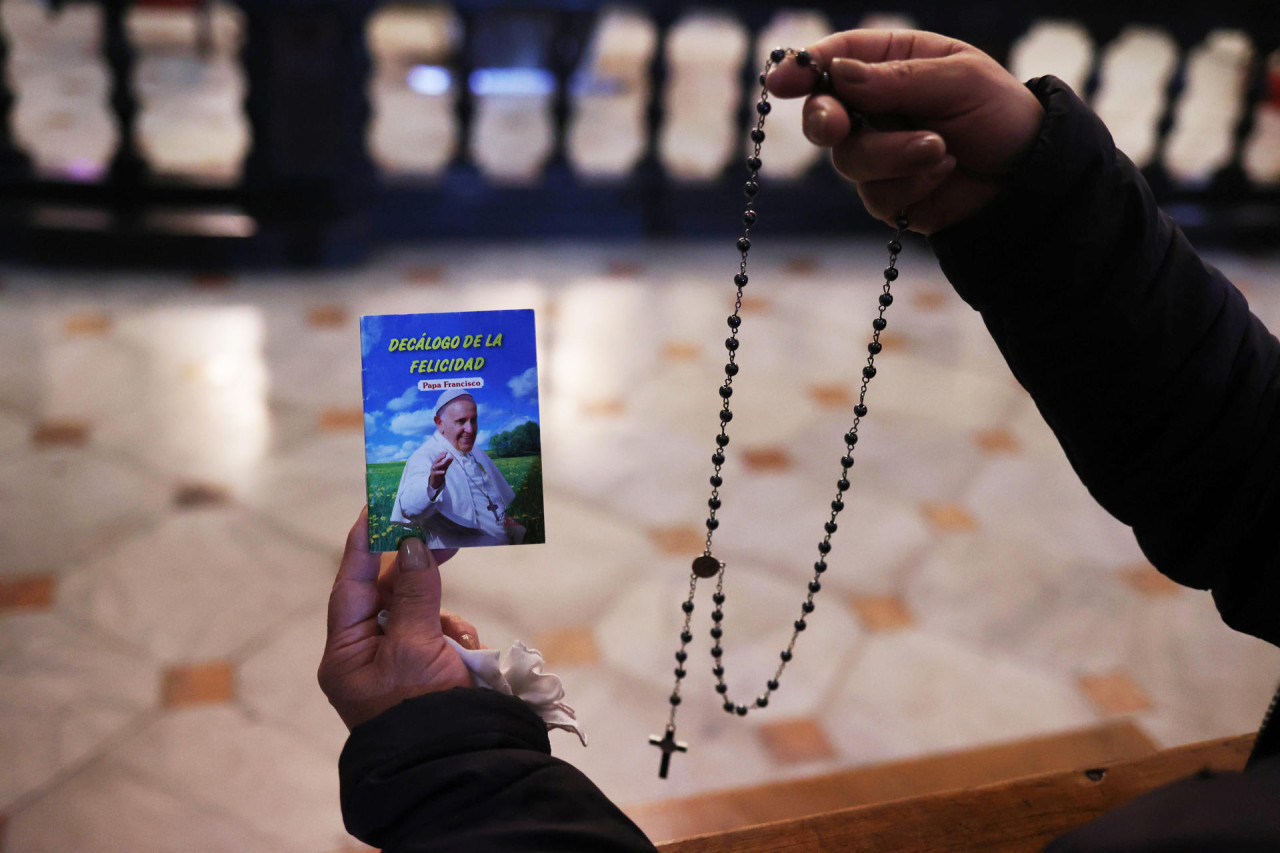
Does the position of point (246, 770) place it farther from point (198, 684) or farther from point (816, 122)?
point (816, 122)

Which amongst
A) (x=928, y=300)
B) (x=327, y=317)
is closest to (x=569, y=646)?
(x=327, y=317)

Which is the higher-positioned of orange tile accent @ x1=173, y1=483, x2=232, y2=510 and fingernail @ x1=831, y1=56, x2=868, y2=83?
fingernail @ x1=831, y1=56, x2=868, y2=83

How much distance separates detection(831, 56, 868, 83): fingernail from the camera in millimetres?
749

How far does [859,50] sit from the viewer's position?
0.80m

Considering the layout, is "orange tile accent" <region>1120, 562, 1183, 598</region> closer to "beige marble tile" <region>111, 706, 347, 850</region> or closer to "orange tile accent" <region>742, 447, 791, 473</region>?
"orange tile accent" <region>742, 447, 791, 473</region>

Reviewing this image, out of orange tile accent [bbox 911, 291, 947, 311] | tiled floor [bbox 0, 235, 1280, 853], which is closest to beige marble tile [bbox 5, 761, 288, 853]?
tiled floor [bbox 0, 235, 1280, 853]

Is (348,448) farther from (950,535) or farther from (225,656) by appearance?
(950,535)

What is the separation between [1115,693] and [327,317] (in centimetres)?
264

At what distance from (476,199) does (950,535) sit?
248 cm

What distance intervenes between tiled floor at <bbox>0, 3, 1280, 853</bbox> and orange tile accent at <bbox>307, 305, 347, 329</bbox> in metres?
0.01

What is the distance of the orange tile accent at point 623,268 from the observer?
3975 millimetres

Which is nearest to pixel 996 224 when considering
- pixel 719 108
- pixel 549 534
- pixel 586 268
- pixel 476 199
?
pixel 549 534

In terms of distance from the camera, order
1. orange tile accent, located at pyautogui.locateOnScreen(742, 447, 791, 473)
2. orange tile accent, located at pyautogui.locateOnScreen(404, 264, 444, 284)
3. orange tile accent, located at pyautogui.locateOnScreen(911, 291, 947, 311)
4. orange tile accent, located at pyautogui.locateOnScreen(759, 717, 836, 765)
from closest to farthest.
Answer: orange tile accent, located at pyautogui.locateOnScreen(759, 717, 836, 765), orange tile accent, located at pyautogui.locateOnScreen(742, 447, 791, 473), orange tile accent, located at pyautogui.locateOnScreen(404, 264, 444, 284), orange tile accent, located at pyautogui.locateOnScreen(911, 291, 947, 311)

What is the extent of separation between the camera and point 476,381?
778 mm
